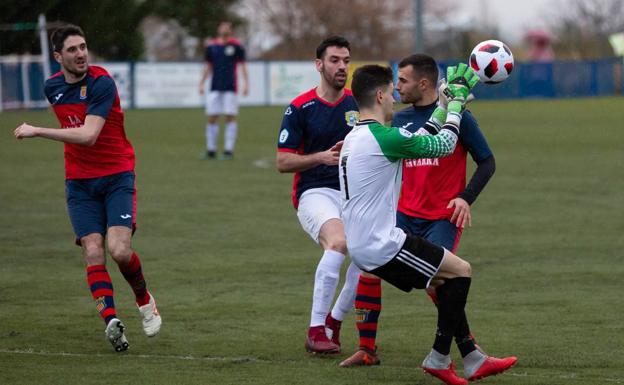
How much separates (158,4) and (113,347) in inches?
2196

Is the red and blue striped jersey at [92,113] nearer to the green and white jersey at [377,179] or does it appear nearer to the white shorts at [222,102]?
the green and white jersey at [377,179]

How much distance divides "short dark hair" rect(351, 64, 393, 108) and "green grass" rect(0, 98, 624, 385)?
1.56 m

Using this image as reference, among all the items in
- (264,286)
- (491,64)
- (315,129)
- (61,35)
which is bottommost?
(264,286)

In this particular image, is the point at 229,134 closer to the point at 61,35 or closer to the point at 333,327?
the point at 61,35

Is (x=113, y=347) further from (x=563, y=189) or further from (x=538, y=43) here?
(x=538, y=43)

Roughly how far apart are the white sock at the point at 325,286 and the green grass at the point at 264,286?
10.2 inches

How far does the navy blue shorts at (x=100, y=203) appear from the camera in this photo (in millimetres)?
7570

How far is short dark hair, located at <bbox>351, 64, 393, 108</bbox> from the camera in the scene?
6.22 metres

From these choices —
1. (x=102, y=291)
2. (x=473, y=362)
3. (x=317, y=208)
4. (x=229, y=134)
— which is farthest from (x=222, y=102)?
(x=473, y=362)

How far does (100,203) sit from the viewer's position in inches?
303

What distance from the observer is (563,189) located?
636 inches

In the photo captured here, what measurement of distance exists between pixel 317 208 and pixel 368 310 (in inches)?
36.4

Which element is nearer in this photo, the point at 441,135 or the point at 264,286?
the point at 441,135

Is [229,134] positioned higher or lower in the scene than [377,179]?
lower
